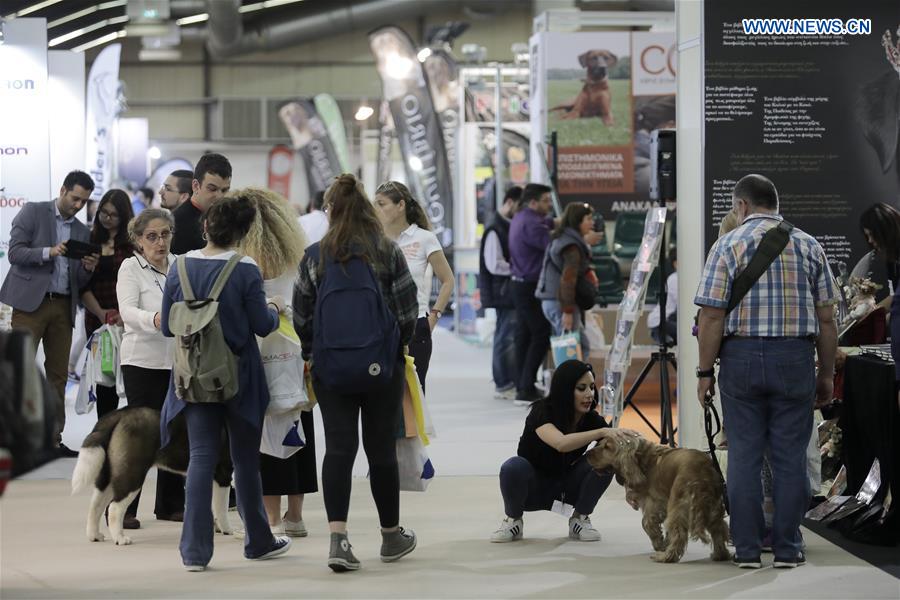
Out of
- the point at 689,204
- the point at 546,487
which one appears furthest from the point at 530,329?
the point at 546,487

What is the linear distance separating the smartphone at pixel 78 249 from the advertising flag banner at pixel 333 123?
19.4m

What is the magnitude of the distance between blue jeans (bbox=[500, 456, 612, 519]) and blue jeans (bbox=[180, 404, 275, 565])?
3.15 ft

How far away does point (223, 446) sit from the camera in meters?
5.21

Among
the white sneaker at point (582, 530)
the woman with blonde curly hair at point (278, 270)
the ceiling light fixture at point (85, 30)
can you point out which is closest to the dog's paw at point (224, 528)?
the woman with blonde curly hair at point (278, 270)

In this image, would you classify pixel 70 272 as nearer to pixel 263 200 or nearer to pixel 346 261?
pixel 263 200

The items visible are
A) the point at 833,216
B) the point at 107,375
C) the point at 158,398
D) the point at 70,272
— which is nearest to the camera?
the point at 158,398

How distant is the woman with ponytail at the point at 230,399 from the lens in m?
4.57

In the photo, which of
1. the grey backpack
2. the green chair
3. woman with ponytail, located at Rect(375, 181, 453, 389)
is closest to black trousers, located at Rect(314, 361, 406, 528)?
the grey backpack

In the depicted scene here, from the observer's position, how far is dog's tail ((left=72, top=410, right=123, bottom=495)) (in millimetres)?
5129

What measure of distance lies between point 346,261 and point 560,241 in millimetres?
4607

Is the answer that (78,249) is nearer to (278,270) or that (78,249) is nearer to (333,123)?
(278,270)

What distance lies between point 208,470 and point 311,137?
22291 millimetres

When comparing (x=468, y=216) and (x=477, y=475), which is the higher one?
(x=468, y=216)

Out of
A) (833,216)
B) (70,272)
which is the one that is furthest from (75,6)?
(833,216)
